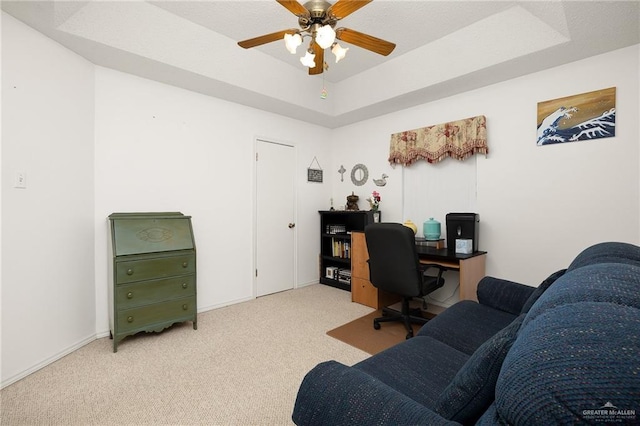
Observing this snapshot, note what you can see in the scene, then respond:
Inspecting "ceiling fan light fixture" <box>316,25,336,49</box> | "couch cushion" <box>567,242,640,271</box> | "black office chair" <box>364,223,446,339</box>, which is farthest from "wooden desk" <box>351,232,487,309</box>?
"ceiling fan light fixture" <box>316,25,336,49</box>

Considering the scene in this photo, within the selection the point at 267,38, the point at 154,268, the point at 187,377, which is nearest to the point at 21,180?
the point at 154,268

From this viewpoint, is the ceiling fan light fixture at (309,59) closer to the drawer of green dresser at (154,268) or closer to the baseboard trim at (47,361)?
the drawer of green dresser at (154,268)

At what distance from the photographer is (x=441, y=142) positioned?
3.45 metres

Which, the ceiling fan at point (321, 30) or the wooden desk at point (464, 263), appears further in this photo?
the wooden desk at point (464, 263)

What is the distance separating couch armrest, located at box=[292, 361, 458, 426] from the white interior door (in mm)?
2998

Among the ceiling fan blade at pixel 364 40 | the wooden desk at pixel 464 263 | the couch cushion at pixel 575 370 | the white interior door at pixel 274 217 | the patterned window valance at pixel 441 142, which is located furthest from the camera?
the white interior door at pixel 274 217

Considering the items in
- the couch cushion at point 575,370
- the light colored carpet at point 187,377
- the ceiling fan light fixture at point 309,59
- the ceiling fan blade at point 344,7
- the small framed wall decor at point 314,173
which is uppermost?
the ceiling fan blade at point 344,7

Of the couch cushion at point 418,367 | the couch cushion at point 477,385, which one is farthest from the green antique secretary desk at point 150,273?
the couch cushion at point 477,385

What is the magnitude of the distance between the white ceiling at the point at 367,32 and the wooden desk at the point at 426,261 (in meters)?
1.84

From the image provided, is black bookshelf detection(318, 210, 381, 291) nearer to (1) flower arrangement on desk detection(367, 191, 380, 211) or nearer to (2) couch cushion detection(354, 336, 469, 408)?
(1) flower arrangement on desk detection(367, 191, 380, 211)

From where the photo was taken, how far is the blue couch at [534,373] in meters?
0.52

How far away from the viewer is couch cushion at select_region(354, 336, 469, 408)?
1.25m

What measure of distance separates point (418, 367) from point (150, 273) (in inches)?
92.8

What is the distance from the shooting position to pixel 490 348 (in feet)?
2.78
